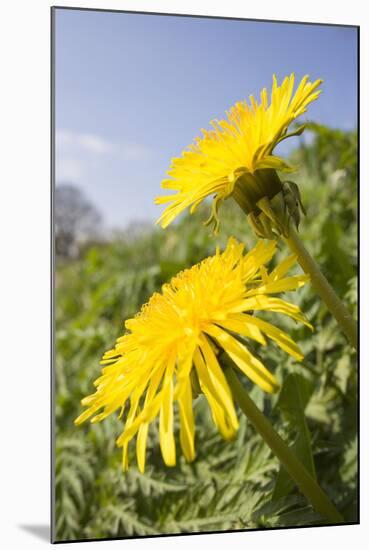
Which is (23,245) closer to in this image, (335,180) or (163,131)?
(163,131)

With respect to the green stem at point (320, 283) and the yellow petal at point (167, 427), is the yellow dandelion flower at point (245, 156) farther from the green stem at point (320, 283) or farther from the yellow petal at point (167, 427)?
the yellow petal at point (167, 427)

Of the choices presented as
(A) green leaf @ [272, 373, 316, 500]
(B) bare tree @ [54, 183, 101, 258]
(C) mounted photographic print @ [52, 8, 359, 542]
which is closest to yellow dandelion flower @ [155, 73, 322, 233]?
(C) mounted photographic print @ [52, 8, 359, 542]

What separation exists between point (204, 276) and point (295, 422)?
38 centimetres

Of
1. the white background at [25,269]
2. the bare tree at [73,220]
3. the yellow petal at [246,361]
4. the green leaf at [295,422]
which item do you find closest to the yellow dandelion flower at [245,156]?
the yellow petal at [246,361]

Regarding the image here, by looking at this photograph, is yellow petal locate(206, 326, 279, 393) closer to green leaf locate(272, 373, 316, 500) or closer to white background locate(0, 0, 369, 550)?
green leaf locate(272, 373, 316, 500)

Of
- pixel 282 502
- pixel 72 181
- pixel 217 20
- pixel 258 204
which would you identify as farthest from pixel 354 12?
pixel 282 502

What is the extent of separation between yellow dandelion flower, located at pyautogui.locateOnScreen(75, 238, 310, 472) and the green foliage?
327 millimetres

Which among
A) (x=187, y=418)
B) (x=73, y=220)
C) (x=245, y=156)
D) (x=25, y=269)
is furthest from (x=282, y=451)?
(x=73, y=220)

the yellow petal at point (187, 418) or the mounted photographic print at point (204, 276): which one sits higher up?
the mounted photographic print at point (204, 276)

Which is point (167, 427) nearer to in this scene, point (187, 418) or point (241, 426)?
point (187, 418)

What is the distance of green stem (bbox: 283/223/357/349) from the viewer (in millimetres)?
1004

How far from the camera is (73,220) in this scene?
2043 millimetres

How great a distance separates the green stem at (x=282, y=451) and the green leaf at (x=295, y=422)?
46mm

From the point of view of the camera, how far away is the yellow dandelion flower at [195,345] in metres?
0.90
